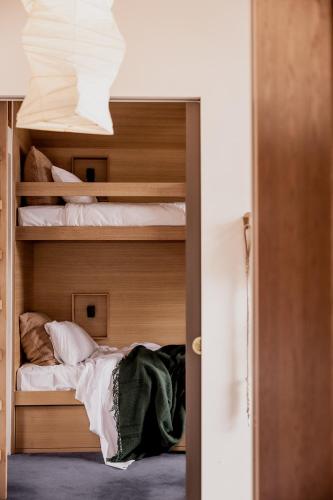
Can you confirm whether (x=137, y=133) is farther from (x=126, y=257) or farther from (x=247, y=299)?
(x=247, y=299)

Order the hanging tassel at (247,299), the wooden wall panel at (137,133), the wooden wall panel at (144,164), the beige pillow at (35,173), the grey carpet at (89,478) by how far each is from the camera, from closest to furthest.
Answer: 1. the hanging tassel at (247,299)
2. the grey carpet at (89,478)
3. the beige pillow at (35,173)
4. the wooden wall panel at (137,133)
5. the wooden wall panel at (144,164)

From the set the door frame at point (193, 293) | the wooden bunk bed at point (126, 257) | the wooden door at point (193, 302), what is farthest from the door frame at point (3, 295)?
the wooden bunk bed at point (126, 257)

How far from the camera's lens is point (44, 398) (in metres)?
4.03

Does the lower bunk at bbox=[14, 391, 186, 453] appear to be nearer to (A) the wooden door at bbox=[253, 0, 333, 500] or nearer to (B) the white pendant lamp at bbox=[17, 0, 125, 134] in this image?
(B) the white pendant lamp at bbox=[17, 0, 125, 134]

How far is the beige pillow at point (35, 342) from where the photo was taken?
166 inches

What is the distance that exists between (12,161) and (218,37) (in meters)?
2.09

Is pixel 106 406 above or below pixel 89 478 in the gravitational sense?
above

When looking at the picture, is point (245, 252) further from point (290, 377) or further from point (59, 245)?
point (59, 245)

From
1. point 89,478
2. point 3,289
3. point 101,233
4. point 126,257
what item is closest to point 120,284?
point 126,257

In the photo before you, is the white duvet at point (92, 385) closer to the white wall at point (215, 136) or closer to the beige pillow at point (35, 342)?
the beige pillow at point (35, 342)

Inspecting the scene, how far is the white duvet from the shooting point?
3.83 meters

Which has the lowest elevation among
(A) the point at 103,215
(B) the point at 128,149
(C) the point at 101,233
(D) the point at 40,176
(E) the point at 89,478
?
(E) the point at 89,478

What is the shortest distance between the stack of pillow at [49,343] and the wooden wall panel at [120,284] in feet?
1.98

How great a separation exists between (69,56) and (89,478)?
2.83 metres
